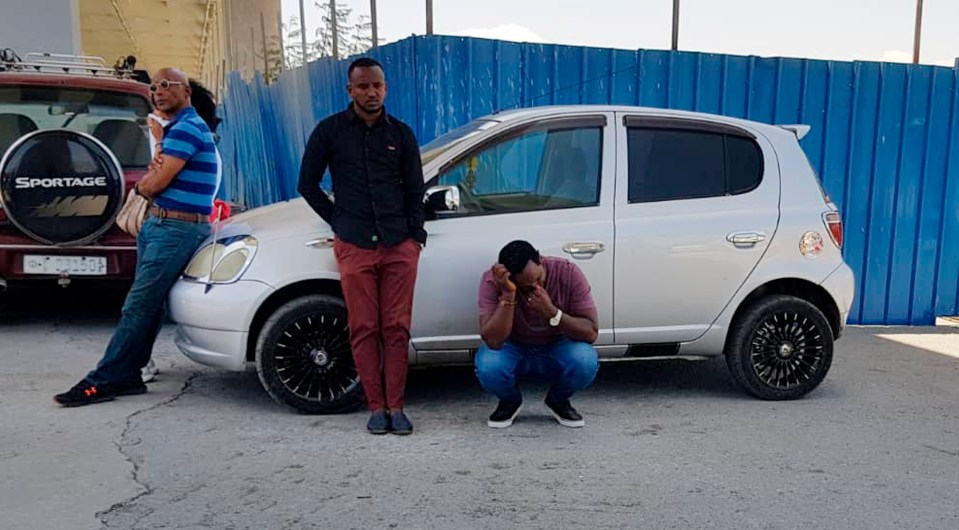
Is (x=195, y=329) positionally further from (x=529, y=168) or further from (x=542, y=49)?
(x=542, y=49)

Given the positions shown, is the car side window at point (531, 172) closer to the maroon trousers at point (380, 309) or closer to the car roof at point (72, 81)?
the maroon trousers at point (380, 309)

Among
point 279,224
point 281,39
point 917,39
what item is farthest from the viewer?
point 281,39

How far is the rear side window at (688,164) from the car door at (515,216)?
20cm

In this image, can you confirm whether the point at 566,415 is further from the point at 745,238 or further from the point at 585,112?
the point at 585,112

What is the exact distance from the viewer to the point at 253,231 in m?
4.77

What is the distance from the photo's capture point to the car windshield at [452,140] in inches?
195

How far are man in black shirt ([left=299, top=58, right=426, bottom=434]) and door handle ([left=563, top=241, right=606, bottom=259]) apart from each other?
0.89 metres

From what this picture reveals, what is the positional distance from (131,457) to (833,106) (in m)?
6.16

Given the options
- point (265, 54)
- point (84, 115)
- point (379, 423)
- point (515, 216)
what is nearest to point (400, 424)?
point (379, 423)

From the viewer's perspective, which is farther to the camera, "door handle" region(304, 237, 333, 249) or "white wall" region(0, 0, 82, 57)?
"white wall" region(0, 0, 82, 57)

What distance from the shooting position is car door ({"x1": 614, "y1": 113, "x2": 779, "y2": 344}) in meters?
4.93

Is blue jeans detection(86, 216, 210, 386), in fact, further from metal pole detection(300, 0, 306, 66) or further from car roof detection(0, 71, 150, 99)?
metal pole detection(300, 0, 306, 66)

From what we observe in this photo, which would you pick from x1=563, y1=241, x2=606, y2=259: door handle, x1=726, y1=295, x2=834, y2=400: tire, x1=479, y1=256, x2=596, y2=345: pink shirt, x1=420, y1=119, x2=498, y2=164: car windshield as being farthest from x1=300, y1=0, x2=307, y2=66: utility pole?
x1=726, y1=295, x2=834, y2=400: tire

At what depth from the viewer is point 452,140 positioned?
5.07 m
